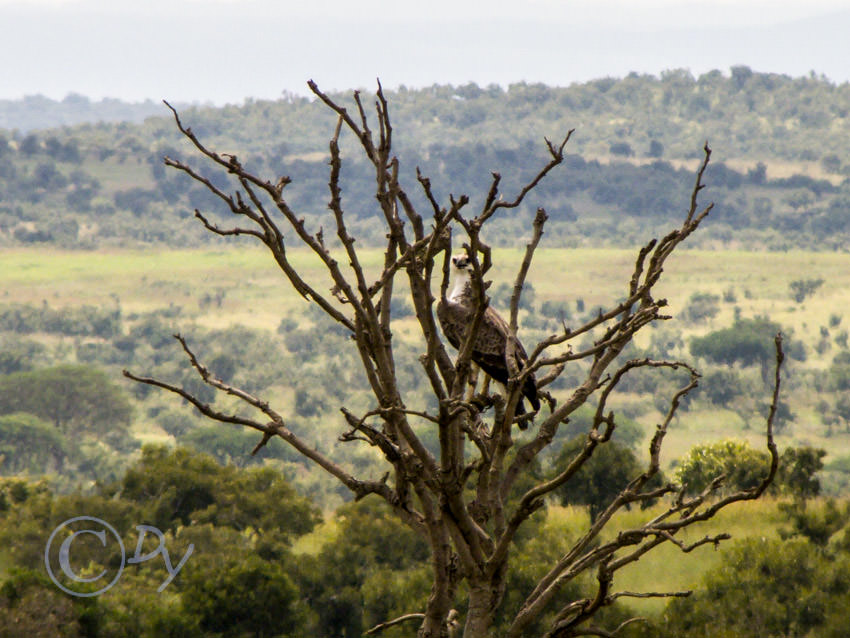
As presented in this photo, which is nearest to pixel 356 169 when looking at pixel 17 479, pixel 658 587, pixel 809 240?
pixel 809 240

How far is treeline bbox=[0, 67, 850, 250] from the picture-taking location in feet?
264

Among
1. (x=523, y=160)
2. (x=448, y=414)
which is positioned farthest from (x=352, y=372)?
(x=523, y=160)

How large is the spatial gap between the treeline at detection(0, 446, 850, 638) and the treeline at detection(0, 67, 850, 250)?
5603cm

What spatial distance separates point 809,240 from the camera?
76625 millimetres

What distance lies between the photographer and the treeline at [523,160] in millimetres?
80438

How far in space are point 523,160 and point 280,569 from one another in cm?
8403

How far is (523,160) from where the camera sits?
95812 mm

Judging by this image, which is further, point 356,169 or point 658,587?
point 356,169

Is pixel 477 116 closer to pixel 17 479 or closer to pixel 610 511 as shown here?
pixel 17 479

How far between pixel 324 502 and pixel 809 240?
55039mm

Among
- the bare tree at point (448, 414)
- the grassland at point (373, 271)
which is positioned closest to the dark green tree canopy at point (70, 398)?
the grassland at point (373, 271)

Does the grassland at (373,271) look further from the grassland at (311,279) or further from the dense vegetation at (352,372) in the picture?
the dense vegetation at (352,372)

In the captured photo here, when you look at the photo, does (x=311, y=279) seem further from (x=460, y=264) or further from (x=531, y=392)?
(x=531, y=392)

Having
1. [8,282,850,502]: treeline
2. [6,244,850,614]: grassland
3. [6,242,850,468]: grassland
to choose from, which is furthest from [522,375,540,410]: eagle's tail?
[6,244,850,614]: grassland
